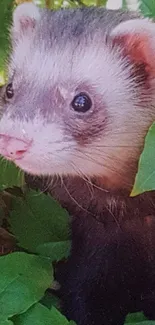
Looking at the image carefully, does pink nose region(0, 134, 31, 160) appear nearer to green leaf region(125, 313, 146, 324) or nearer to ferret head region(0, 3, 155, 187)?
ferret head region(0, 3, 155, 187)

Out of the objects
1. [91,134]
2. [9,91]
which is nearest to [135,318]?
[91,134]

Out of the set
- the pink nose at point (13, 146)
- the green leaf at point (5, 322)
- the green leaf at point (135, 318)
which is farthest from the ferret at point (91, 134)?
the green leaf at point (5, 322)

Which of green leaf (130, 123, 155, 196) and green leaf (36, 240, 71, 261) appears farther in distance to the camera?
green leaf (36, 240, 71, 261)

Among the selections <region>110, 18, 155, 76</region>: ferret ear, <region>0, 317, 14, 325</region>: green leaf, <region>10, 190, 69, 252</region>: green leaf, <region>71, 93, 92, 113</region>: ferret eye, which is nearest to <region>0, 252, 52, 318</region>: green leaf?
<region>0, 317, 14, 325</region>: green leaf

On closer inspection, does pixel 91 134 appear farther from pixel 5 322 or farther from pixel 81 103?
pixel 5 322

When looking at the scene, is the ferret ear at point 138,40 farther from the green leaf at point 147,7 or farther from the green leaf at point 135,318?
the green leaf at point 135,318

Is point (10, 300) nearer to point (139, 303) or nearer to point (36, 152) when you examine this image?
point (36, 152)
